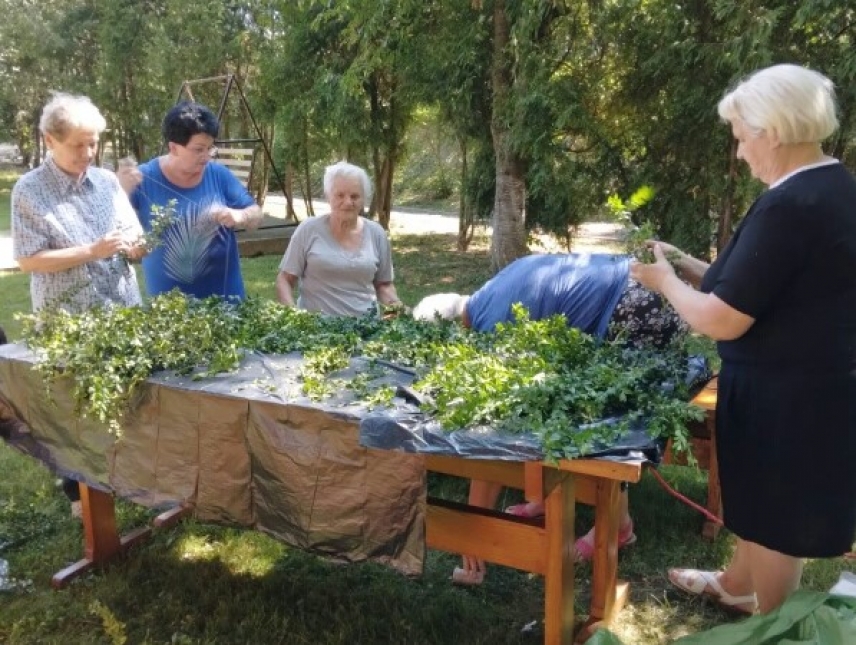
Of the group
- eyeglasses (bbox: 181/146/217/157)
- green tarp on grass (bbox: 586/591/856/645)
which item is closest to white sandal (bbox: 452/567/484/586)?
green tarp on grass (bbox: 586/591/856/645)

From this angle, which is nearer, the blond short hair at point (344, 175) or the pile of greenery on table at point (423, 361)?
the pile of greenery on table at point (423, 361)

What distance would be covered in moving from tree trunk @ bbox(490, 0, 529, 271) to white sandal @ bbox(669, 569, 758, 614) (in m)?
5.19

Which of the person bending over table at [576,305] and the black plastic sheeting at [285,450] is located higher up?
the person bending over table at [576,305]

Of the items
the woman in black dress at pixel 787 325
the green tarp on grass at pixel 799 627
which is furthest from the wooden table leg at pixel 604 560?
the green tarp on grass at pixel 799 627

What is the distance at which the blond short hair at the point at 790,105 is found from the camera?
69.6 inches

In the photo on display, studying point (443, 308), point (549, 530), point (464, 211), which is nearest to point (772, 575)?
point (549, 530)

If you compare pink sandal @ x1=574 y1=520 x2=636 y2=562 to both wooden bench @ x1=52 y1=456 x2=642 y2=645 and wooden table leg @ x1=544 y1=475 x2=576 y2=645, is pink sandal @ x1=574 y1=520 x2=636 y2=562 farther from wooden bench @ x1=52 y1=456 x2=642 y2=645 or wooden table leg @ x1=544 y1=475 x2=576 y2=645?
wooden table leg @ x1=544 y1=475 x2=576 y2=645

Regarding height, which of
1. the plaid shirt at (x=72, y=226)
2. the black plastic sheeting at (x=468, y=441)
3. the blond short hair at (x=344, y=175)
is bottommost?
the black plastic sheeting at (x=468, y=441)

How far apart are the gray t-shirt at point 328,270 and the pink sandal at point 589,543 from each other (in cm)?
134

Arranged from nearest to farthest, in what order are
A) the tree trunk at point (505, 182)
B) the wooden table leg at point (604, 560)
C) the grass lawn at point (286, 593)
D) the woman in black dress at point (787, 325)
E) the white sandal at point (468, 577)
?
the woman in black dress at point (787, 325)
the wooden table leg at point (604, 560)
the grass lawn at point (286, 593)
the white sandal at point (468, 577)
the tree trunk at point (505, 182)

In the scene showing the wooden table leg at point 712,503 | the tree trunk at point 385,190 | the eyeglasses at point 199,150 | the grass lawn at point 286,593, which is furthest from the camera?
the tree trunk at point 385,190

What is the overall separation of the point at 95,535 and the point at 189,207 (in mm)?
1339

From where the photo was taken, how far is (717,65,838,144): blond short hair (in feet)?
5.80

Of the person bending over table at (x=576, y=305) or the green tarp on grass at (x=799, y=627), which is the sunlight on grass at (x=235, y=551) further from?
the green tarp on grass at (x=799, y=627)
